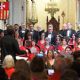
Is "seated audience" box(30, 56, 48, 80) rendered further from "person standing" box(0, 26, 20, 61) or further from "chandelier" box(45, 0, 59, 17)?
"chandelier" box(45, 0, 59, 17)

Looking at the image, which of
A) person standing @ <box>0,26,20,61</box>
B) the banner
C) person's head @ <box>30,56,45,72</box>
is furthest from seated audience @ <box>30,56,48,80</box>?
the banner

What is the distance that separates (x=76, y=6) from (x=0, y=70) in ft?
67.8

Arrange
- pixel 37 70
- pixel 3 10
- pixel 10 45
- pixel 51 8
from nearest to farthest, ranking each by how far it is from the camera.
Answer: pixel 37 70 → pixel 10 45 → pixel 3 10 → pixel 51 8

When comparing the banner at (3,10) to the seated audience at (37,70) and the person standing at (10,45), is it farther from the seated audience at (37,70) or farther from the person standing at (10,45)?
the seated audience at (37,70)

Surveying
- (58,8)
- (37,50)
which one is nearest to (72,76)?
(37,50)

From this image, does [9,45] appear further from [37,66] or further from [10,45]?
[37,66]

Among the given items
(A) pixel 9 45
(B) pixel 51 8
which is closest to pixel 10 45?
(A) pixel 9 45

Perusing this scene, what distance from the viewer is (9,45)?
9.01 m

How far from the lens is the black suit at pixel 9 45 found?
8.94m

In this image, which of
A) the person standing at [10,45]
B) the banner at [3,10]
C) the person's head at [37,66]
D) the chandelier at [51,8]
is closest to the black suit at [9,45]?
the person standing at [10,45]

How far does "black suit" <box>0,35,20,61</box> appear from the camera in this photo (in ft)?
29.3

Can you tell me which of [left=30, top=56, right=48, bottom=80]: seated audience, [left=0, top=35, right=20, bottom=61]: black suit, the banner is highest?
the banner

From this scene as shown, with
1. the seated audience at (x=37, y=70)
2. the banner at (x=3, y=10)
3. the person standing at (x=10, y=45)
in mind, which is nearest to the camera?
the seated audience at (x=37, y=70)

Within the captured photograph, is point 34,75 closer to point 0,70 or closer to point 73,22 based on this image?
point 0,70
